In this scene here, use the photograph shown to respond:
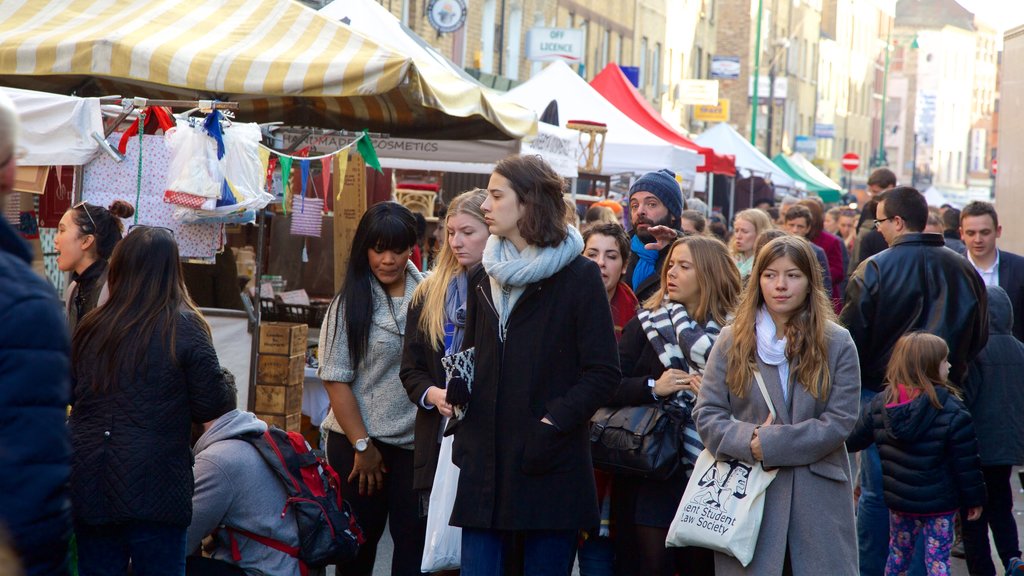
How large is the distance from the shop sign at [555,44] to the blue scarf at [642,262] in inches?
751

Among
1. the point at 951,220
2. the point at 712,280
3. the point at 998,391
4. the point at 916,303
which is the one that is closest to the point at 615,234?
the point at 712,280

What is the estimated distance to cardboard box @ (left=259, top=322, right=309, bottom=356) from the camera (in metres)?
7.93

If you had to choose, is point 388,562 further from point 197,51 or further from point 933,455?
point 197,51

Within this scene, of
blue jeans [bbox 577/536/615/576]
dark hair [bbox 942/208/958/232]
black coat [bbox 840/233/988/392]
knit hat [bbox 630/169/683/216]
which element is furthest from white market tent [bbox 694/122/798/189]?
blue jeans [bbox 577/536/615/576]

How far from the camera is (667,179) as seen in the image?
6930 millimetres

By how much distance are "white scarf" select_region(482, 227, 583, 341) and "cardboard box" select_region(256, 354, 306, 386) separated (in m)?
3.60

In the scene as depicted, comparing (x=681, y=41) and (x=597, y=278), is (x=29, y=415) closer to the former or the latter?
(x=597, y=278)

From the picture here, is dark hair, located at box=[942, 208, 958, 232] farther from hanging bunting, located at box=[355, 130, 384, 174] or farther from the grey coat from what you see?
the grey coat

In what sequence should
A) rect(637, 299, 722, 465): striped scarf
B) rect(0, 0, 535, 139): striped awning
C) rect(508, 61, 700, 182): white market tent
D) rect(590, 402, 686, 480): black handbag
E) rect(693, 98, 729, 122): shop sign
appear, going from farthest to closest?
rect(693, 98, 729, 122): shop sign
rect(508, 61, 700, 182): white market tent
rect(0, 0, 535, 139): striped awning
rect(637, 299, 722, 465): striped scarf
rect(590, 402, 686, 480): black handbag

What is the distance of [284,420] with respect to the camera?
26.1ft

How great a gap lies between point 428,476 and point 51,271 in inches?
149

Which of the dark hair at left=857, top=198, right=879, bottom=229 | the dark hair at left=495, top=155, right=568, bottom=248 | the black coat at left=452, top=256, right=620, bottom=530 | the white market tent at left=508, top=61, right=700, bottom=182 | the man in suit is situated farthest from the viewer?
the white market tent at left=508, top=61, right=700, bottom=182

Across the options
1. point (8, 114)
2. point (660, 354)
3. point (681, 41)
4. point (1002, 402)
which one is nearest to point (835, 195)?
point (681, 41)

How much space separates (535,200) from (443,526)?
126cm
